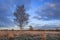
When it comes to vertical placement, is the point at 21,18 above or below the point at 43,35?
above

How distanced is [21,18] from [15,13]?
1017mm

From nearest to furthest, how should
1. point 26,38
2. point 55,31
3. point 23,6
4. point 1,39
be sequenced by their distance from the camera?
point 55,31 < point 1,39 < point 26,38 < point 23,6

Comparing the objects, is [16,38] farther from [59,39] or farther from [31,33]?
[59,39]

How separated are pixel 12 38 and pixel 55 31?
1.46m

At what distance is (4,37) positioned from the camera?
542 cm

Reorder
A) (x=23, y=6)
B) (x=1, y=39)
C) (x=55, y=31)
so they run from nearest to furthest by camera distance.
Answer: (x=55, y=31) → (x=1, y=39) → (x=23, y=6)

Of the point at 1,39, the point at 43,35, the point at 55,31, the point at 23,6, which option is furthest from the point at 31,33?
the point at 23,6

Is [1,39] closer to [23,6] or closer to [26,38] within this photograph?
[26,38]

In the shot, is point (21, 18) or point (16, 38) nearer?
point (16, 38)

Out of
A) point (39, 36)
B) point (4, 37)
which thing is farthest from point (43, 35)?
point (4, 37)

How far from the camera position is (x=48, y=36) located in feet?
18.8

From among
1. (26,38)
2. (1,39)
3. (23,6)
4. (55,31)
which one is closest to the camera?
(55,31)

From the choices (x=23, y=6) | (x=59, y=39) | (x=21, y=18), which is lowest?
(x=59, y=39)

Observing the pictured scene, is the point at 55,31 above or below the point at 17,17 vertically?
below
